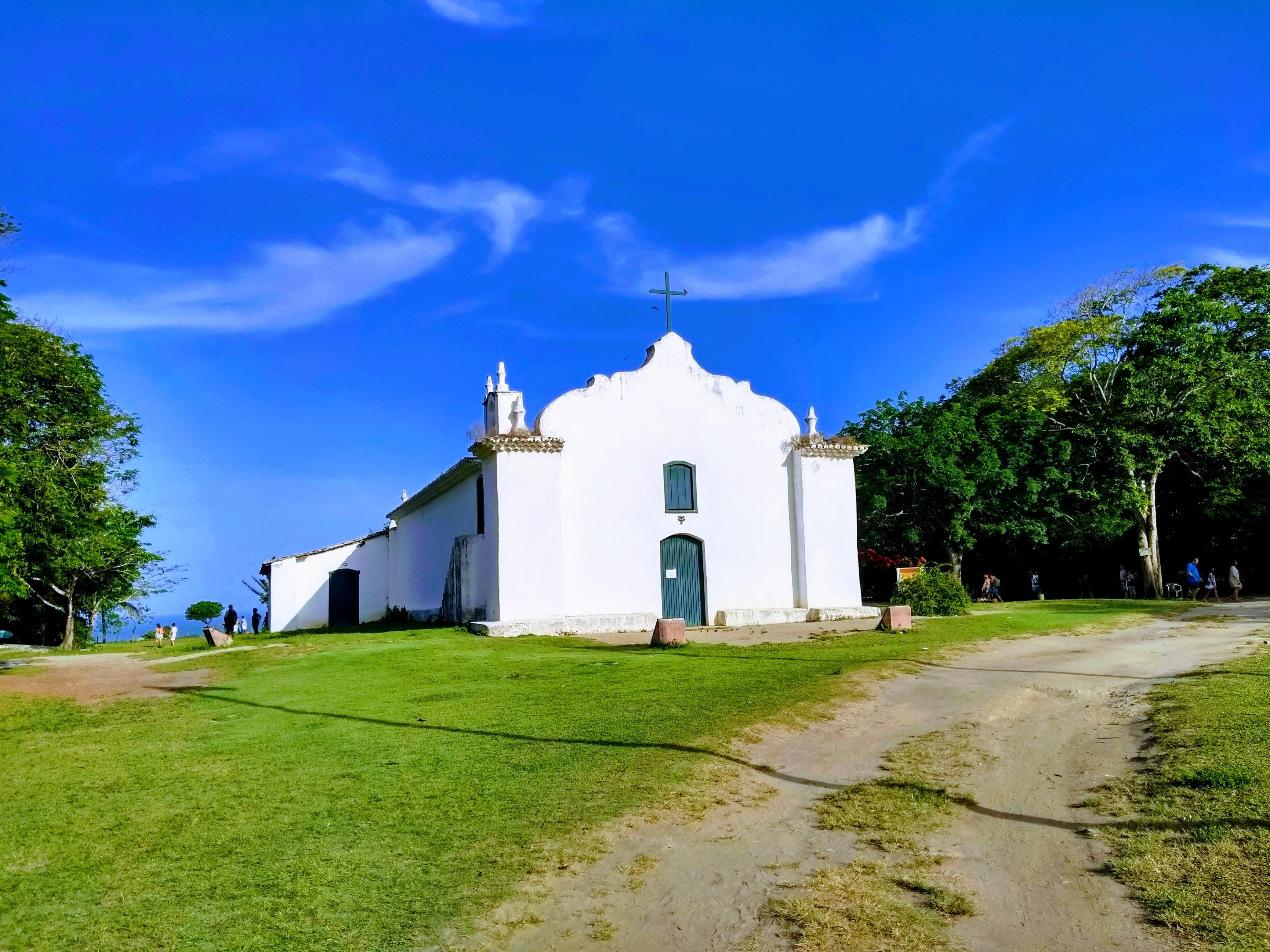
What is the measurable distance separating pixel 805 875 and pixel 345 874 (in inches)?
101

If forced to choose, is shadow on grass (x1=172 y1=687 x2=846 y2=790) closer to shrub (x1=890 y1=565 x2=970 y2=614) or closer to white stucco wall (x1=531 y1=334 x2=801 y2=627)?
white stucco wall (x1=531 y1=334 x2=801 y2=627)

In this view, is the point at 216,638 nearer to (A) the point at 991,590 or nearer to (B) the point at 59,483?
(B) the point at 59,483

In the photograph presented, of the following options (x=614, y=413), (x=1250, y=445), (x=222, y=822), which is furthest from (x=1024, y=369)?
(x=222, y=822)

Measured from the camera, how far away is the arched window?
2219 centimetres

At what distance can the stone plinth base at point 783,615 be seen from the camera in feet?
71.6

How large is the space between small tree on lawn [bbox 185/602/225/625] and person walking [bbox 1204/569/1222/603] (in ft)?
137

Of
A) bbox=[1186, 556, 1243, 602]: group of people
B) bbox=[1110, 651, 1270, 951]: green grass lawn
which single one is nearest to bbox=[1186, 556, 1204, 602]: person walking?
bbox=[1186, 556, 1243, 602]: group of people

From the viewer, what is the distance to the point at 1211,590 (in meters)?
29.1

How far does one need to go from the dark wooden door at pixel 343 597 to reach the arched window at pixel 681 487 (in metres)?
16.0

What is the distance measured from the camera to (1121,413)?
3030 centimetres

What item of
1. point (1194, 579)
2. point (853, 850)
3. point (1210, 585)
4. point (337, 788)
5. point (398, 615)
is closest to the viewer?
point (853, 850)

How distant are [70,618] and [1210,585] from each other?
1478 inches

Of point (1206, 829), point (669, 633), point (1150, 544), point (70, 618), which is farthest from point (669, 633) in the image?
point (70, 618)

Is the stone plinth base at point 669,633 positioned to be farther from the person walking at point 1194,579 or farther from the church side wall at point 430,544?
the person walking at point 1194,579
